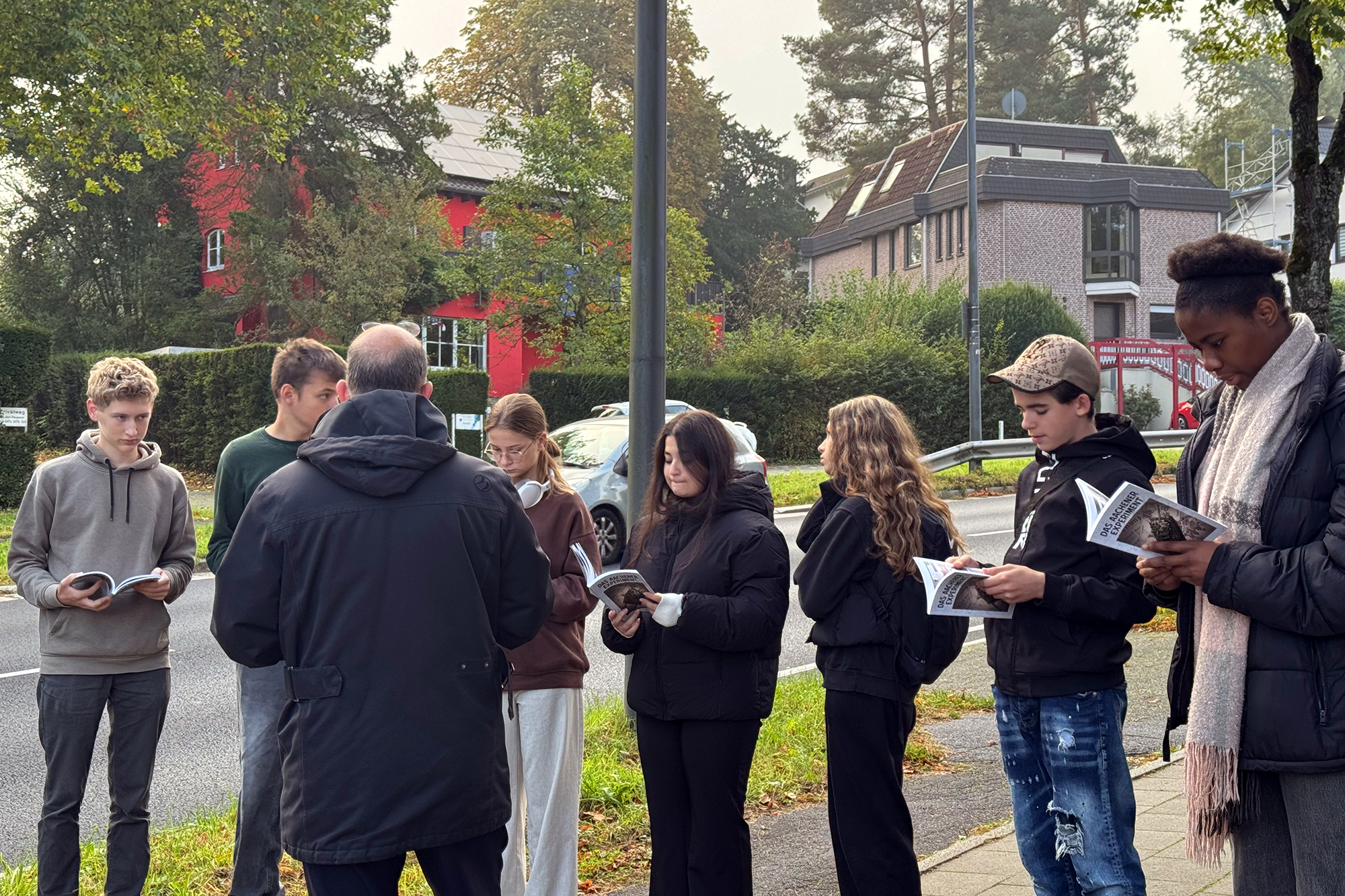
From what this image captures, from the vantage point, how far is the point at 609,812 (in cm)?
591

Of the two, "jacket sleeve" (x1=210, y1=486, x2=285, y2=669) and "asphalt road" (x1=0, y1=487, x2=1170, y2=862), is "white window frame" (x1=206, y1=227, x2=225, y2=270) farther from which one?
"jacket sleeve" (x1=210, y1=486, x2=285, y2=669)

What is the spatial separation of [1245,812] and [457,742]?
191cm

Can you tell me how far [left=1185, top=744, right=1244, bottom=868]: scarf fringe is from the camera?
2.97 m

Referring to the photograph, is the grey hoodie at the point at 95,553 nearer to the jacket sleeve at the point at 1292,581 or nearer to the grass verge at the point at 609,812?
the grass verge at the point at 609,812

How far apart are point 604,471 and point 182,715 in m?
6.80

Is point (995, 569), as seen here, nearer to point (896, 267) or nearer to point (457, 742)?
point (457, 742)

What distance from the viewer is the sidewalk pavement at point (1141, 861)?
15.5 feet

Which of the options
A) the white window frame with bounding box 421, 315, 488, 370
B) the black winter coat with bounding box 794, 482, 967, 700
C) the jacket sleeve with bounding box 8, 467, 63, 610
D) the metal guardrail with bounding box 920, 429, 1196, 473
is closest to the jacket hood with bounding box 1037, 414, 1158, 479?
the black winter coat with bounding box 794, 482, 967, 700

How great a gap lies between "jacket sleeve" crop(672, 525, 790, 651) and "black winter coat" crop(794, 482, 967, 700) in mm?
103

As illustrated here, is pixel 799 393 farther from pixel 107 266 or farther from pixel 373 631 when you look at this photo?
pixel 373 631

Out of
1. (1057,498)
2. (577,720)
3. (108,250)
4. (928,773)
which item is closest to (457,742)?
(577,720)

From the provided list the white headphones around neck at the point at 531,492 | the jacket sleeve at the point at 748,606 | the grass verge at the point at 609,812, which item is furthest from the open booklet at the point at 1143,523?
the grass verge at the point at 609,812

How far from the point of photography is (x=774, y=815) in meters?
6.05

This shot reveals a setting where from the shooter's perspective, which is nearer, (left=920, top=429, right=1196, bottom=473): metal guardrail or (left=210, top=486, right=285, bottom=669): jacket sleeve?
(left=210, top=486, right=285, bottom=669): jacket sleeve
